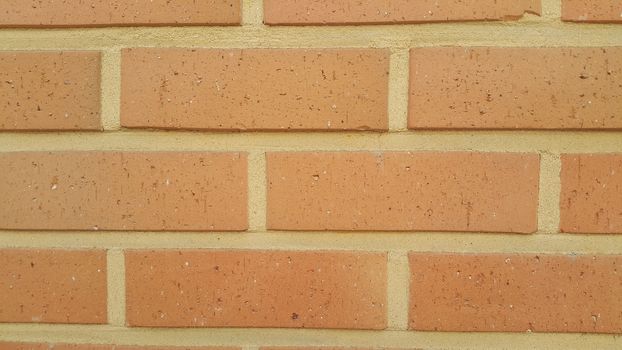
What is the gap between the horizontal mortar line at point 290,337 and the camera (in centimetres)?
52

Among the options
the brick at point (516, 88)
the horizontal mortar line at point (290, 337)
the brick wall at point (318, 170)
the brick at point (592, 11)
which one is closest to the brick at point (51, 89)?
the brick wall at point (318, 170)

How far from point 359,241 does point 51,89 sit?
0.37 m

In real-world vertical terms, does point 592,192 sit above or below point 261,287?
above

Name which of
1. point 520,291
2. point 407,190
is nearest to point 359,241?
point 407,190

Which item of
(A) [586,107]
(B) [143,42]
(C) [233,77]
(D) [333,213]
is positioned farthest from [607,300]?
(B) [143,42]

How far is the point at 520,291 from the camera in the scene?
1.69 feet

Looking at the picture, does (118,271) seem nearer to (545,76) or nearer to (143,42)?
(143,42)

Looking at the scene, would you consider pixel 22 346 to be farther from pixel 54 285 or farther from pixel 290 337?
pixel 290 337

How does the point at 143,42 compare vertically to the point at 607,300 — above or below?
above

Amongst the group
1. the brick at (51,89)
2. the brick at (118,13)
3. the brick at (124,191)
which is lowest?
the brick at (124,191)

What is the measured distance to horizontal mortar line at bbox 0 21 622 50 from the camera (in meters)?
0.50

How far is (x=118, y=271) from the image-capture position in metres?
0.53

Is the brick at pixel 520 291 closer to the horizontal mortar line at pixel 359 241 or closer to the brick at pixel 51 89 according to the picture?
the horizontal mortar line at pixel 359 241

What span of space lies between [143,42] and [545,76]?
1.41 feet
